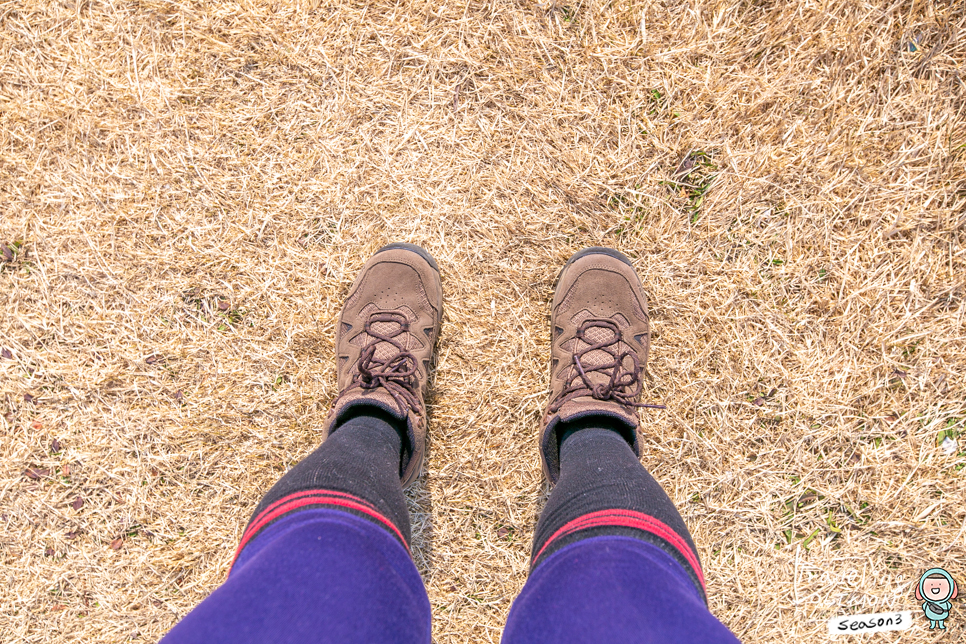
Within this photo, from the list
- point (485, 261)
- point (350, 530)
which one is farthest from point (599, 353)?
point (350, 530)

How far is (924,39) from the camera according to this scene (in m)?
2.04

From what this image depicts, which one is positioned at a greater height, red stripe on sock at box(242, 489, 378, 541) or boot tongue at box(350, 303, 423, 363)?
boot tongue at box(350, 303, 423, 363)

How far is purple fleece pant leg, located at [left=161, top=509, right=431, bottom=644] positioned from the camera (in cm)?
101

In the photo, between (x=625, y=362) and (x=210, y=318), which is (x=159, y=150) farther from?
(x=625, y=362)

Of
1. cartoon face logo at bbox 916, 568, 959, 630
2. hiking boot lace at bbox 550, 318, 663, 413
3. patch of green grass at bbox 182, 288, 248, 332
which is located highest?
patch of green grass at bbox 182, 288, 248, 332

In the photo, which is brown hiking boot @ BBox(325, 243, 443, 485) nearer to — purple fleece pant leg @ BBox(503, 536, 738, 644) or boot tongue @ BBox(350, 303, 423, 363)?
boot tongue @ BBox(350, 303, 423, 363)

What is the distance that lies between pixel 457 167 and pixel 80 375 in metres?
1.84

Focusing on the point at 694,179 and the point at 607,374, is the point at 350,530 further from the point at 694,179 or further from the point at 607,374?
the point at 694,179

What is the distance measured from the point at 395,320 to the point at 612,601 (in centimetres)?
132

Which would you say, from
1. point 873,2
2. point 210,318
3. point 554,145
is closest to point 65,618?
point 210,318

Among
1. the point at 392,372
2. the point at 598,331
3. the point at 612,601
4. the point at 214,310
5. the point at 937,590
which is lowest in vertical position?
the point at 612,601

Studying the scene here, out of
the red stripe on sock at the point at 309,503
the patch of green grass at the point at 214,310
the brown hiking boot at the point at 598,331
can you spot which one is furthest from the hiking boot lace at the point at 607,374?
the patch of green grass at the point at 214,310

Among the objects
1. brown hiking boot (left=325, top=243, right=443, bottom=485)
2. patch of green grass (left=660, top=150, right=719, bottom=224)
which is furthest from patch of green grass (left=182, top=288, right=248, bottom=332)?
patch of green grass (left=660, top=150, right=719, bottom=224)

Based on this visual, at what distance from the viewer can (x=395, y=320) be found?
2.06 meters
